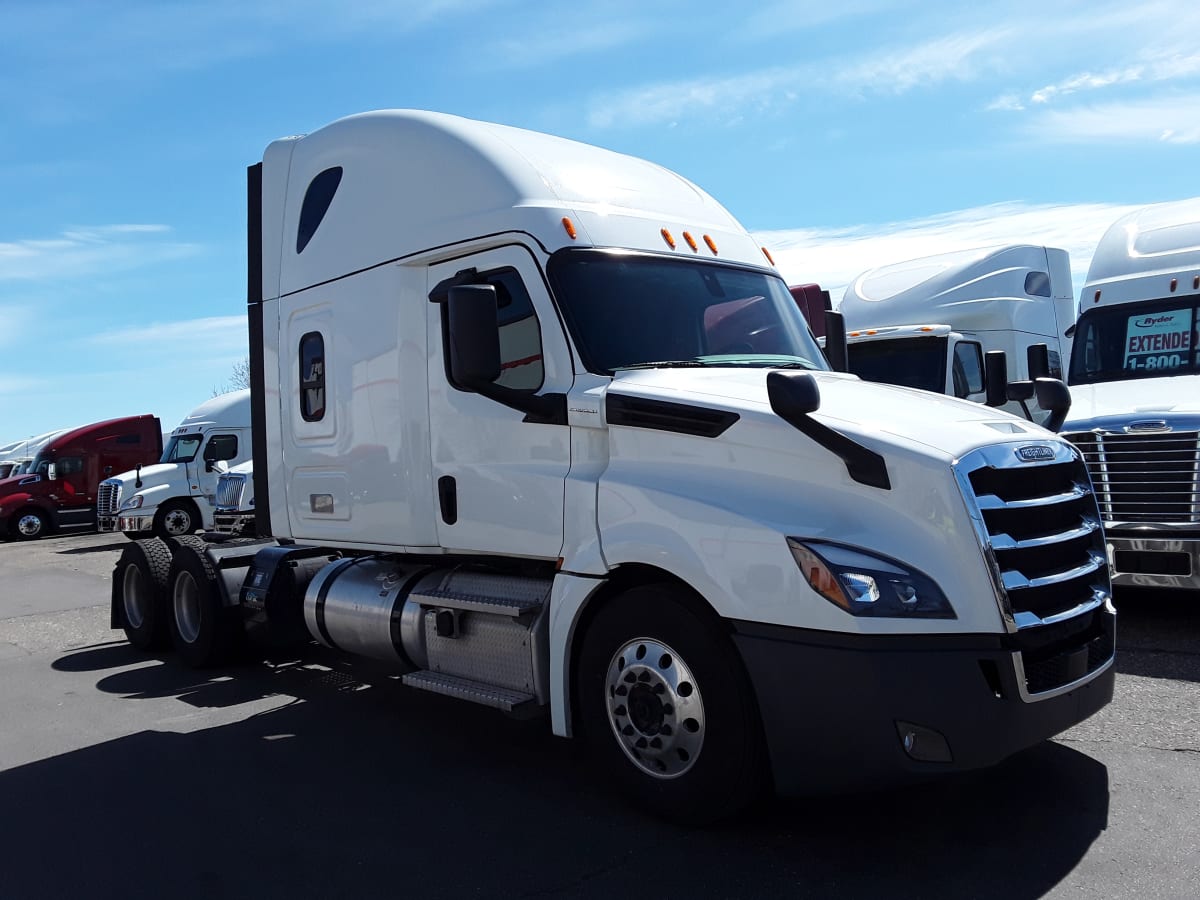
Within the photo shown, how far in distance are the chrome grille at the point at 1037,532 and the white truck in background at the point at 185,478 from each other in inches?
759

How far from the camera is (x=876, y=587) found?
153 inches

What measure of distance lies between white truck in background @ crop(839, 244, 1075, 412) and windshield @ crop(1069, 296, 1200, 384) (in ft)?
6.08

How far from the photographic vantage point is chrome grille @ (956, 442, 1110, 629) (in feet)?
13.1

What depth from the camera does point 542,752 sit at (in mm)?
5770

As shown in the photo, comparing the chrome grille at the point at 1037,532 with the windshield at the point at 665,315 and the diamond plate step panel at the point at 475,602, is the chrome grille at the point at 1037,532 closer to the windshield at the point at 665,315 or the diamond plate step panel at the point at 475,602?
the windshield at the point at 665,315

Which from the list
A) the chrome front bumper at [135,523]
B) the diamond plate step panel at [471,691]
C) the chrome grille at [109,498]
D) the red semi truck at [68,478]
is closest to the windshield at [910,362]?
the diamond plate step panel at [471,691]

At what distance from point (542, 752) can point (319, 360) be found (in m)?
2.80

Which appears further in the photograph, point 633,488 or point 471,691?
point 471,691

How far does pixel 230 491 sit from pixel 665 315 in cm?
630

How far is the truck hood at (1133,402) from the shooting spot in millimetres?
7645

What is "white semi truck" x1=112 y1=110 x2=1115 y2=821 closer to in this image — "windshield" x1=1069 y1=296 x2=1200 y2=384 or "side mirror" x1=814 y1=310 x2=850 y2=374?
"side mirror" x1=814 y1=310 x2=850 y2=374

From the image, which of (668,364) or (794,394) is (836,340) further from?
(794,394)

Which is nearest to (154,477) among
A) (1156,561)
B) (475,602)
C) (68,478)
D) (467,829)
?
(68,478)

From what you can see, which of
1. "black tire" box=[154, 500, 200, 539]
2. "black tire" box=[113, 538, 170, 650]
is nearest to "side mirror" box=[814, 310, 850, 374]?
"black tire" box=[113, 538, 170, 650]
